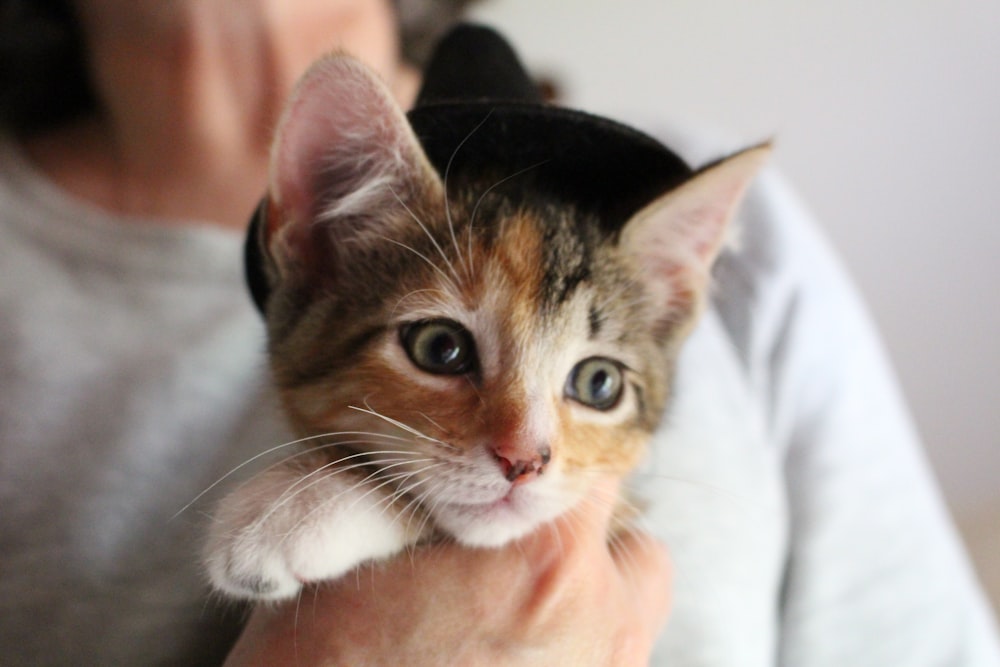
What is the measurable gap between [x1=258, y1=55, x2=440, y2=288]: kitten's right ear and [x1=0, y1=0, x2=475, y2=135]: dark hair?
3.09ft

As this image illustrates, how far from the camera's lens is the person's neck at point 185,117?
120cm

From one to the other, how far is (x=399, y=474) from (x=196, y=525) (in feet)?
0.92

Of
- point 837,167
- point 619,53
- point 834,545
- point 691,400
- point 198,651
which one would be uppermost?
point 619,53

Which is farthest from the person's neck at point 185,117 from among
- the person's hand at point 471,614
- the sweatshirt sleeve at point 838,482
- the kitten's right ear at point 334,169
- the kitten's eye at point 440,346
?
the sweatshirt sleeve at point 838,482

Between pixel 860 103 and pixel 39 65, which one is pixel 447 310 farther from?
pixel 860 103

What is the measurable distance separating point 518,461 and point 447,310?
0.58ft

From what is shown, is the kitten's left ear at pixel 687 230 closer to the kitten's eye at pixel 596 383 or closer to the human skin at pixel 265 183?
the kitten's eye at pixel 596 383

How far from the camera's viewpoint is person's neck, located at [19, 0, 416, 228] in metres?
1.20

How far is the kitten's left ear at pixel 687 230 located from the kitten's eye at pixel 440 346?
0.25 meters

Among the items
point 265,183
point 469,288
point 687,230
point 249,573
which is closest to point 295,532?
point 249,573

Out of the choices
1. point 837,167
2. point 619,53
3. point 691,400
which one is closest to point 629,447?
point 691,400

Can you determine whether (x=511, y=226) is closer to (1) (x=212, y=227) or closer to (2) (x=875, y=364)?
(1) (x=212, y=227)

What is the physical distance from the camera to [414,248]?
75cm

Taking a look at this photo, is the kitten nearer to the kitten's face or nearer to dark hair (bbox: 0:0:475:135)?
the kitten's face
